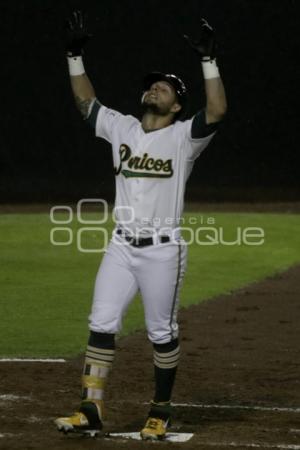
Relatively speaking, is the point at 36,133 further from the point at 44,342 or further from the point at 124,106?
the point at 44,342

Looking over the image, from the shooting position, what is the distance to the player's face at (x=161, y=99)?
6.45 meters

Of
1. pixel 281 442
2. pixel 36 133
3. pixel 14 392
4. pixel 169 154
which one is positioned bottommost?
pixel 36 133

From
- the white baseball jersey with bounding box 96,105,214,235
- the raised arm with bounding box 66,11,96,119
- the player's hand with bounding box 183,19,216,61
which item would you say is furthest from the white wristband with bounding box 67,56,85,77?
the player's hand with bounding box 183,19,216,61

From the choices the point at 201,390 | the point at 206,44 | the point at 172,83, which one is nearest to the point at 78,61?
the point at 172,83

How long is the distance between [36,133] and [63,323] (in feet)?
54.3

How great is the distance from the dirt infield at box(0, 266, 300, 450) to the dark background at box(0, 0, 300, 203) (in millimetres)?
15690

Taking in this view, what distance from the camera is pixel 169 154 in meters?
6.38

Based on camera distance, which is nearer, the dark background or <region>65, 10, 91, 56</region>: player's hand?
<region>65, 10, 91, 56</region>: player's hand

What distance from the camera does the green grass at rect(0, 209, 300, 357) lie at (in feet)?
33.7

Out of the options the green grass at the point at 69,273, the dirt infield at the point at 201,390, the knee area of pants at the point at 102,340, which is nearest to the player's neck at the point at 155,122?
the knee area of pants at the point at 102,340

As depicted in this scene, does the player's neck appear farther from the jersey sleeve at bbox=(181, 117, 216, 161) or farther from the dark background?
the dark background

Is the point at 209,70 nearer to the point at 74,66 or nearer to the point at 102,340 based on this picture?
the point at 74,66

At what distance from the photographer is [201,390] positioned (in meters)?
7.81

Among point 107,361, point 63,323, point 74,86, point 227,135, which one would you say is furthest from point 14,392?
point 227,135
